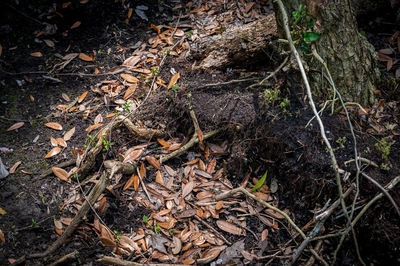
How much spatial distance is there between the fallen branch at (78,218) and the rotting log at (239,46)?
5.32 feet

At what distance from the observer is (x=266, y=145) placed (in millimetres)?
2586

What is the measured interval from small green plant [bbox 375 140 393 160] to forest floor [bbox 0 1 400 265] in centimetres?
2

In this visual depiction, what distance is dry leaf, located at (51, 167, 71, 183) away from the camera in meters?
2.69

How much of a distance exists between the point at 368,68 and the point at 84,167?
9.32ft

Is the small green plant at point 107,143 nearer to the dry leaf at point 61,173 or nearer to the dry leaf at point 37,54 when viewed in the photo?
the dry leaf at point 61,173

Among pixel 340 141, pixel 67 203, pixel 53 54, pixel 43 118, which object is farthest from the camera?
pixel 53 54

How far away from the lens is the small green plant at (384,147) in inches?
88.6

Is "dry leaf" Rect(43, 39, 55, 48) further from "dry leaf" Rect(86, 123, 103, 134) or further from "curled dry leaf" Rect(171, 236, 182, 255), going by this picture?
"curled dry leaf" Rect(171, 236, 182, 255)

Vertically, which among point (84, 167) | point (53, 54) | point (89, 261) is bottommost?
point (89, 261)

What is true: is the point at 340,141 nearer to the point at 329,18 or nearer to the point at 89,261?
the point at 329,18

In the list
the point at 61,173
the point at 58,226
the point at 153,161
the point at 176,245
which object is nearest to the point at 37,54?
the point at 61,173

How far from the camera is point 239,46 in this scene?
3.02 m

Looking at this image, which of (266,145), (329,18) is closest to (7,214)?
(266,145)

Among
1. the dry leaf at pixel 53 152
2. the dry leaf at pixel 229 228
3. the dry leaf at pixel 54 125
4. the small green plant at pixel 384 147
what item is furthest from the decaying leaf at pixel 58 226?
the small green plant at pixel 384 147
